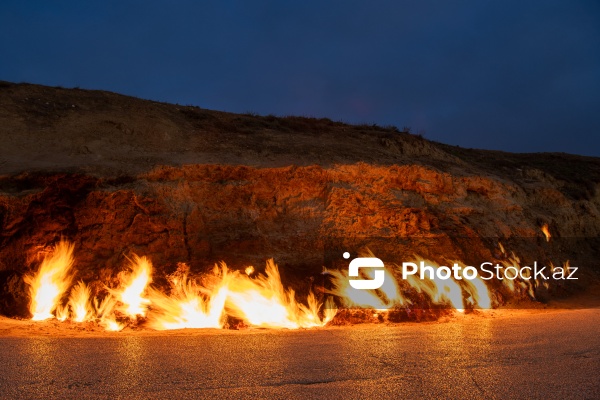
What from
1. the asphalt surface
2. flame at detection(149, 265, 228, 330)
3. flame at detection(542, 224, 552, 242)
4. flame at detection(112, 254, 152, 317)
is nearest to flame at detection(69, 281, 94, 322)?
flame at detection(112, 254, 152, 317)

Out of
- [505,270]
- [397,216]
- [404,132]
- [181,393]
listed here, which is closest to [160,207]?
[397,216]

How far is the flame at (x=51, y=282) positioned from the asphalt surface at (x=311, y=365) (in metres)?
2.24

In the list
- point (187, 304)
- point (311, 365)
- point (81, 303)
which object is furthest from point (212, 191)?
point (311, 365)

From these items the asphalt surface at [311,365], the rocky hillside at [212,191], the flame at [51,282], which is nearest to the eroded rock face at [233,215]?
the rocky hillside at [212,191]

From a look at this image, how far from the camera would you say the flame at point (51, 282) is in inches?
384

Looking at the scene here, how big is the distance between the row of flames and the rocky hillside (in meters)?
0.31

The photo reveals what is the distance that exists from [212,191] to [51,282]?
3770mm

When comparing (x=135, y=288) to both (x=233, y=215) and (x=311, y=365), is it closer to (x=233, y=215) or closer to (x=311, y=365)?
(x=233, y=215)

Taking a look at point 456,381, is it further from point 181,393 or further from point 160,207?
point 160,207

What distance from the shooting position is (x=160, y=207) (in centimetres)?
1145

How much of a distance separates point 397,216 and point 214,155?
4678 millimetres

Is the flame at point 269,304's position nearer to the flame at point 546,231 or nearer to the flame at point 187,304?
the flame at point 187,304

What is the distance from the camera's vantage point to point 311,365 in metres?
5.70

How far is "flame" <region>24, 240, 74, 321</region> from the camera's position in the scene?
32.0 feet
